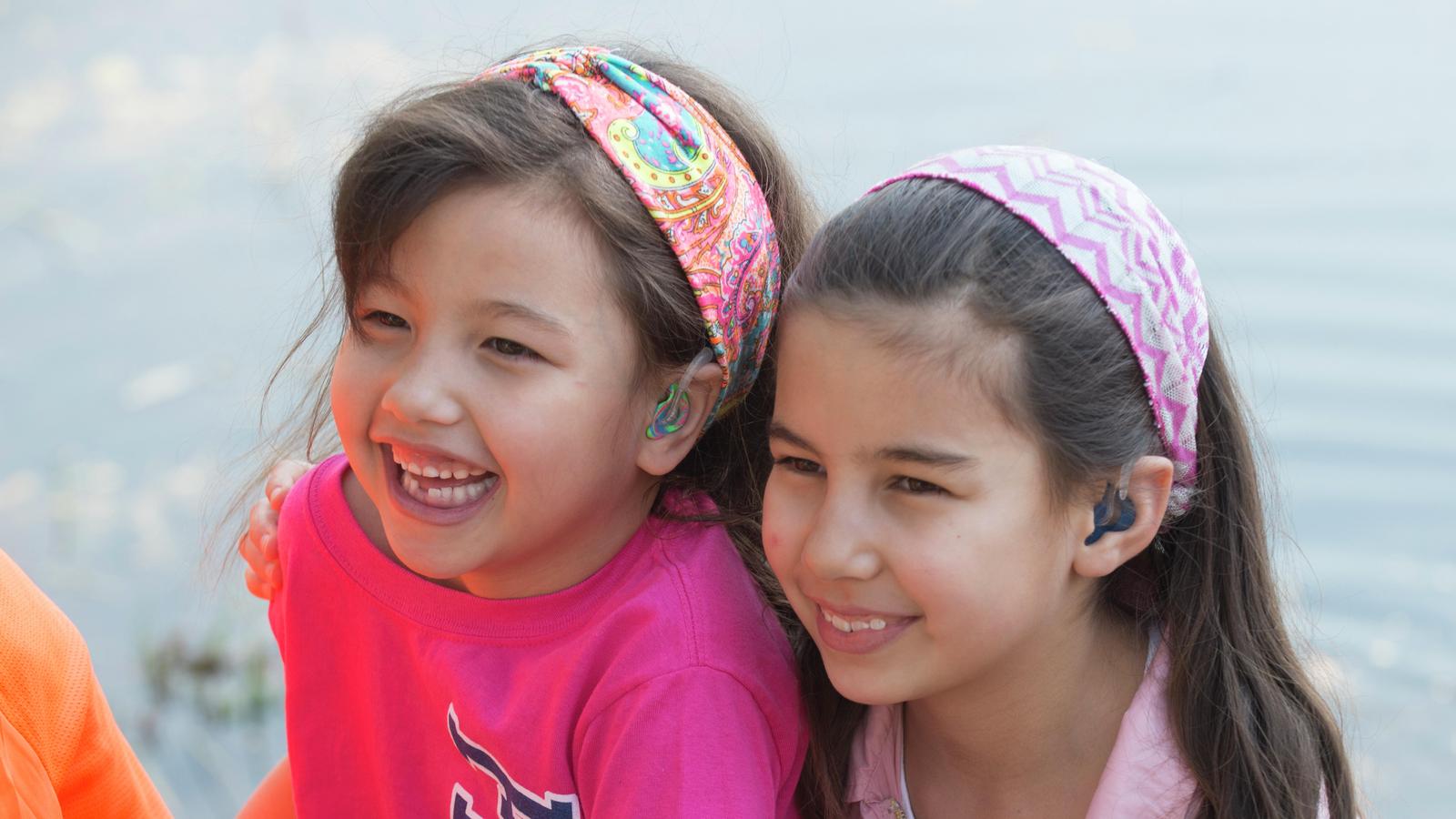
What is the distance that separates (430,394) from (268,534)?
0.60 metres

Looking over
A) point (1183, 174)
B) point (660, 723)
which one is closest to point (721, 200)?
point (660, 723)

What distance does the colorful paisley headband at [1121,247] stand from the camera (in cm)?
150

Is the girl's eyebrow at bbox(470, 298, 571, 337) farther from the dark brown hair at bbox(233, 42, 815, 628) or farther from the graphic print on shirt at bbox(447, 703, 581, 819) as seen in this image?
the graphic print on shirt at bbox(447, 703, 581, 819)

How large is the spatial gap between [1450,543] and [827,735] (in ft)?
6.51

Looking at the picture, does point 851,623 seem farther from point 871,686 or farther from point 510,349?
point 510,349

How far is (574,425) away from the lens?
158 cm

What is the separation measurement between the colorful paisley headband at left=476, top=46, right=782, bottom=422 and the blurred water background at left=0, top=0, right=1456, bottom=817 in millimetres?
1151

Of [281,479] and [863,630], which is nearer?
[863,630]

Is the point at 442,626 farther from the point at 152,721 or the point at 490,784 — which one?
the point at 152,721

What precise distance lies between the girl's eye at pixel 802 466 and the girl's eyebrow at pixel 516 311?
0.90ft

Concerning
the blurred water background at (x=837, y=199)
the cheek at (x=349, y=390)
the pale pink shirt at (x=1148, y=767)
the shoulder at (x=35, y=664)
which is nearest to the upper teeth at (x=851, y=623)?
the pale pink shirt at (x=1148, y=767)

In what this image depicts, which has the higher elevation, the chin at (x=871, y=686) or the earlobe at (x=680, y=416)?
the earlobe at (x=680, y=416)

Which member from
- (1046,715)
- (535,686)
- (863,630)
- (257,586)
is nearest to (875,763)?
(1046,715)

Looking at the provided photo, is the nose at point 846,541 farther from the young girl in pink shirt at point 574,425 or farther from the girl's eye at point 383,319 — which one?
the girl's eye at point 383,319
